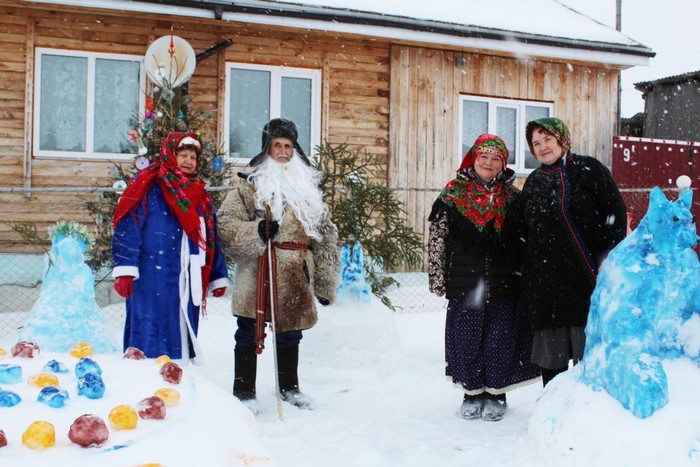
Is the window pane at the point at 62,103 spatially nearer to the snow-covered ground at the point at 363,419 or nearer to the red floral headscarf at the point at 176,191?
the snow-covered ground at the point at 363,419

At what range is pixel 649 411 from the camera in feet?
8.84

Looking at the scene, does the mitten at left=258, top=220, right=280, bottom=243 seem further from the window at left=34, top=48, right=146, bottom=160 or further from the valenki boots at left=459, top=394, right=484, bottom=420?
the window at left=34, top=48, right=146, bottom=160

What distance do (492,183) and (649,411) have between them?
181cm

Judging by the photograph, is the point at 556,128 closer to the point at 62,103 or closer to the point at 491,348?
the point at 491,348

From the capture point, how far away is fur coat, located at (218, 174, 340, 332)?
4051 mm

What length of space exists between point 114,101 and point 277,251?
19.9 ft

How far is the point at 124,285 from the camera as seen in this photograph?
358 cm

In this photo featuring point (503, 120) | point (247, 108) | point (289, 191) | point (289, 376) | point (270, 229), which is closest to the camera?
point (270, 229)

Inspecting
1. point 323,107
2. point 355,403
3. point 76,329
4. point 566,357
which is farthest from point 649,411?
point 323,107

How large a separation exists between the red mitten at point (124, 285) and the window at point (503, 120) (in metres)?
7.71

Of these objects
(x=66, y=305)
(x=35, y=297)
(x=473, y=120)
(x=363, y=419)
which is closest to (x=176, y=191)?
(x=66, y=305)

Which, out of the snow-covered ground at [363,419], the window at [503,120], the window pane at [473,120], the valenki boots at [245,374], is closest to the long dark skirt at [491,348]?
the snow-covered ground at [363,419]

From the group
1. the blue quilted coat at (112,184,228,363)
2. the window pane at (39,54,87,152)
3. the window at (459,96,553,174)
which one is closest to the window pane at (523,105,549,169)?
the window at (459,96,553,174)

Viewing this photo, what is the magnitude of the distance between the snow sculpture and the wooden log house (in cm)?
403
